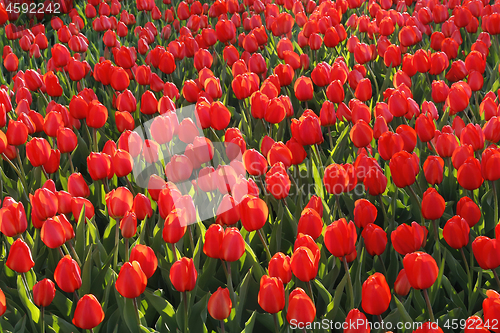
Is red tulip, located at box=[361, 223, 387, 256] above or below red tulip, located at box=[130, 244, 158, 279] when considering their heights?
below

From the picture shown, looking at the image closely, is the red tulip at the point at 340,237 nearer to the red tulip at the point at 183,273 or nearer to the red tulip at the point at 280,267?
the red tulip at the point at 280,267

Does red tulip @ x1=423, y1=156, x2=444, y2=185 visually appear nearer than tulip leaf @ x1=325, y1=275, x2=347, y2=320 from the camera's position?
No

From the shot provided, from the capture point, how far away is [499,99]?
2717 mm

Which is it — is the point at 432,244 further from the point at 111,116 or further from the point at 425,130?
Result: the point at 111,116

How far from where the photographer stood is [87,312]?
131cm

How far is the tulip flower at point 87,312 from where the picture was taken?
51.5 inches

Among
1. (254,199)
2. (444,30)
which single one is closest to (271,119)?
(254,199)

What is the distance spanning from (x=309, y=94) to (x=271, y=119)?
0.41 meters

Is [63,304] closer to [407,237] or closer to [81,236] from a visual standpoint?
[81,236]

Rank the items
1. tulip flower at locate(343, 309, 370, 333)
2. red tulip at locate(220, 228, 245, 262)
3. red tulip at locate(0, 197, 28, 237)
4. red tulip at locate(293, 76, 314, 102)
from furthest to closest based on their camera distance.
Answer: red tulip at locate(293, 76, 314, 102) → red tulip at locate(0, 197, 28, 237) → red tulip at locate(220, 228, 245, 262) → tulip flower at locate(343, 309, 370, 333)

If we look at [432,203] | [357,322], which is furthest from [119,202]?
[432,203]

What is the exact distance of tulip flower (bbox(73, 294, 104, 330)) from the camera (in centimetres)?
131

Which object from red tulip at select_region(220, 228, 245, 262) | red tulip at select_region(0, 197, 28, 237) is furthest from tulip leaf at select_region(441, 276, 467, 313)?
red tulip at select_region(0, 197, 28, 237)

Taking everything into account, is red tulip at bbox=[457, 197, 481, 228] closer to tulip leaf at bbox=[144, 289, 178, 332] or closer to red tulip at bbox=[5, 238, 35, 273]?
tulip leaf at bbox=[144, 289, 178, 332]
